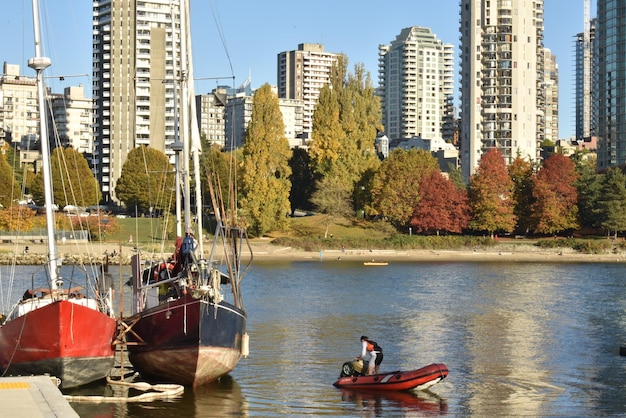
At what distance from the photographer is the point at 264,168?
12288 cm

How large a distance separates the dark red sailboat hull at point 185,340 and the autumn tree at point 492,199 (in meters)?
95.5

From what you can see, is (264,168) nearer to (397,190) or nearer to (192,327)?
(397,190)

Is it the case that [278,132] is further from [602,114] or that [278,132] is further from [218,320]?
[218,320]

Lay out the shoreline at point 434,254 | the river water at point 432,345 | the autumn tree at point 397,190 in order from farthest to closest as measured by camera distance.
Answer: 1. the autumn tree at point 397,190
2. the shoreline at point 434,254
3. the river water at point 432,345

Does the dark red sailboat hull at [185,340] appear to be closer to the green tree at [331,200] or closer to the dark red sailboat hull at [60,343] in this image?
the dark red sailboat hull at [60,343]

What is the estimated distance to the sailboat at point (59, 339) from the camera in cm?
3166

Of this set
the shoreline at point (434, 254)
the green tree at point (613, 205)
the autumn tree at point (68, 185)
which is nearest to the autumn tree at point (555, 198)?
the green tree at point (613, 205)

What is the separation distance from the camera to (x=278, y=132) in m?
124

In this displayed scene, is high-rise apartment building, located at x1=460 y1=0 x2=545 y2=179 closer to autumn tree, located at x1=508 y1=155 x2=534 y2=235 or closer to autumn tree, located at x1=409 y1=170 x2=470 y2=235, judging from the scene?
autumn tree, located at x1=508 y1=155 x2=534 y2=235

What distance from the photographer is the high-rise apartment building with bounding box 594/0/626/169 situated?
16712 centimetres

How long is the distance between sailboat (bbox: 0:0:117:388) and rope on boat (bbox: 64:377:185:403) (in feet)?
2.33

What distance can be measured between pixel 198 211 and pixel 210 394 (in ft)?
23.2

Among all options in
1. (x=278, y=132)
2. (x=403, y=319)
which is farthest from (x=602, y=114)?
(x=403, y=319)

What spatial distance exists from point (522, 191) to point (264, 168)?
31461 mm
